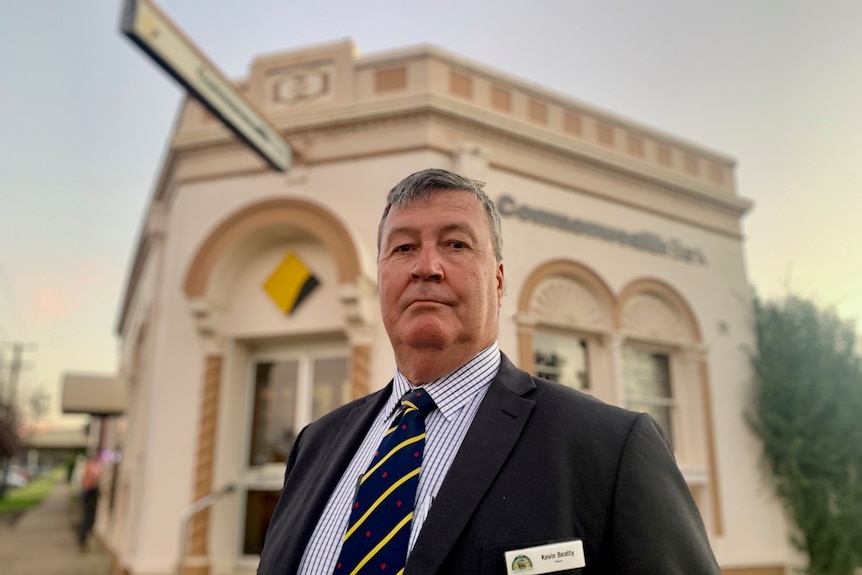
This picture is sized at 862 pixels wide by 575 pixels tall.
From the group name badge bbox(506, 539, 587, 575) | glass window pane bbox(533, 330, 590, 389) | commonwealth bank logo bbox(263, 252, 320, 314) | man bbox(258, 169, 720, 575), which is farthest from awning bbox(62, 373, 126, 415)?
name badge bbox(506, 539, 587, 575)

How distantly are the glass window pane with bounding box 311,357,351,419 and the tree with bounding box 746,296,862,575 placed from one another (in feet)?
17.0

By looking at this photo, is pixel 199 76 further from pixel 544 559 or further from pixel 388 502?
pixel 544 559

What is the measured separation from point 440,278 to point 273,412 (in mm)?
5506

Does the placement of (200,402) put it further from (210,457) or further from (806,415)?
(806,415)

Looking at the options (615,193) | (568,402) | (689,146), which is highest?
(689,146)

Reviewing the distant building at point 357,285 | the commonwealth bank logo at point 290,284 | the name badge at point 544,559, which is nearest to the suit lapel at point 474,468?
the name badge at point 544,559

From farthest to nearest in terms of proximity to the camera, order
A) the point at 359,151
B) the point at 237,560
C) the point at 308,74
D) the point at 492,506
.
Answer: the point at 308,74 < the point at 359,151 < the point at 237,560 < the point at 492,506

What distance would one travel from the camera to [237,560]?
5961 mm

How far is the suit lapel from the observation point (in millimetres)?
1055

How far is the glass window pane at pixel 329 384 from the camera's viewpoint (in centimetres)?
623

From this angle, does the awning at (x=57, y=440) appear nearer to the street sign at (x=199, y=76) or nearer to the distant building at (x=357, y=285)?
the distant building at (x=357, y=285)

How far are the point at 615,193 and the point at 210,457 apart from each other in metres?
5.41

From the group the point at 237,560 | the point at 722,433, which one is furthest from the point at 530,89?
the point at 237,560

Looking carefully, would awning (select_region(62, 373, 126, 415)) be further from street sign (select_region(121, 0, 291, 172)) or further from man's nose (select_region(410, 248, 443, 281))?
man's nose (select_region(410, 248, 443, 281))
